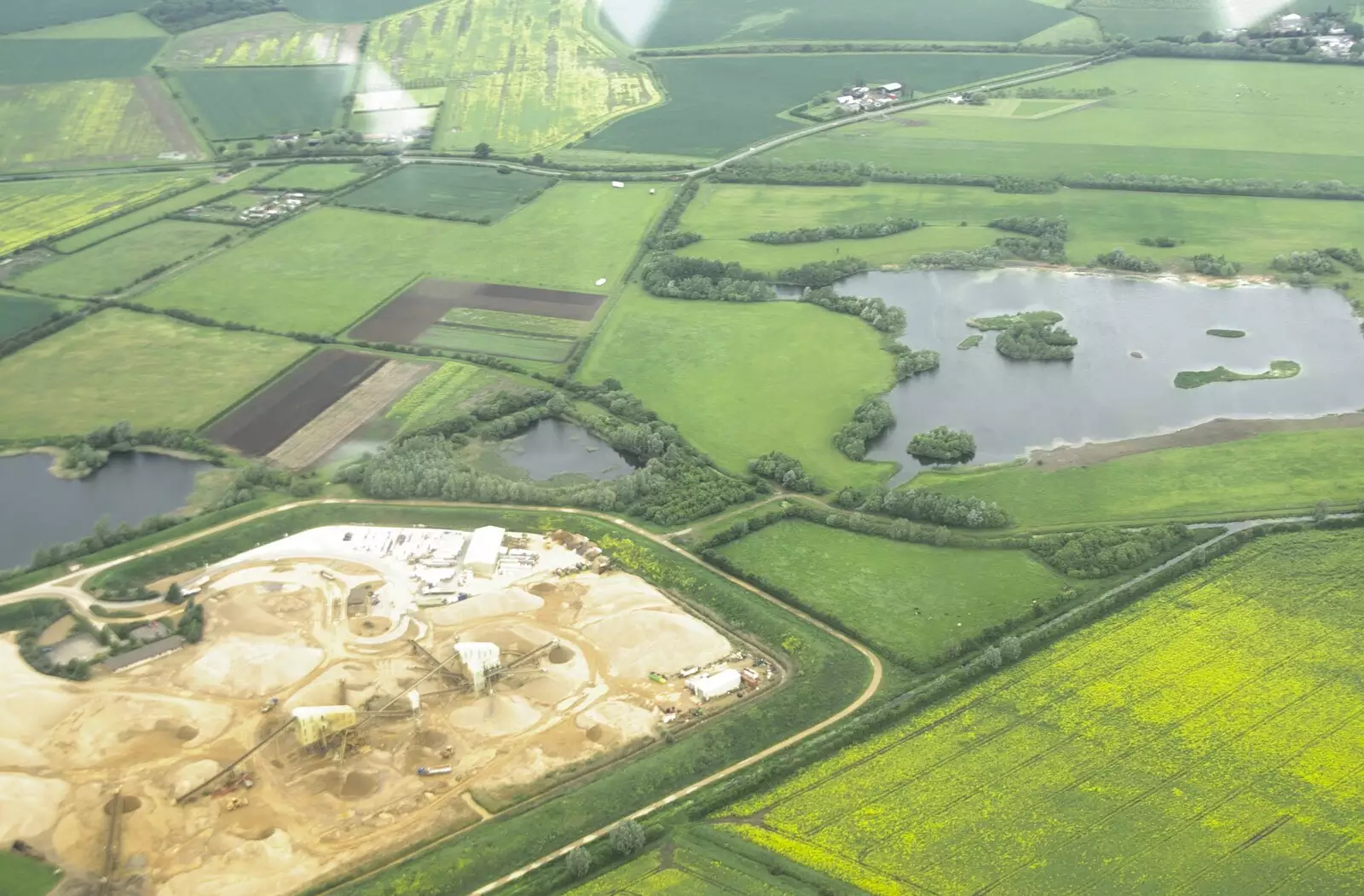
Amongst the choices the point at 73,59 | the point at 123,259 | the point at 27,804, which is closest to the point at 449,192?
the point at 123,259

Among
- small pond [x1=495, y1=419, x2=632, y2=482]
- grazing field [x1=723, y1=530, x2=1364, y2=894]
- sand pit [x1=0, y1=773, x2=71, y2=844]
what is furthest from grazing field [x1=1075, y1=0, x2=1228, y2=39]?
sand pit [x1=0, y1=773, x2=71, y2=844]

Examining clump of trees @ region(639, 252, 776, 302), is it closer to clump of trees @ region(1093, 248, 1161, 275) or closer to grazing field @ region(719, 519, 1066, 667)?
clump of trees @ region(1093, 248, 1161, 275)

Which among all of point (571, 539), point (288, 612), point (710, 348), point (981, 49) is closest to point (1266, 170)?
point (981, 49)

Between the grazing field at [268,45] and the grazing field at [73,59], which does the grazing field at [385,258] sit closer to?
the grazing field at [268,45]

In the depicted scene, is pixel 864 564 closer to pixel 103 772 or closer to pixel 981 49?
pixel 103 772

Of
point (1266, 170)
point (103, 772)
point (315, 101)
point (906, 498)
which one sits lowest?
point (103, 772)

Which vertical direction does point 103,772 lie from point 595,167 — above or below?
below
